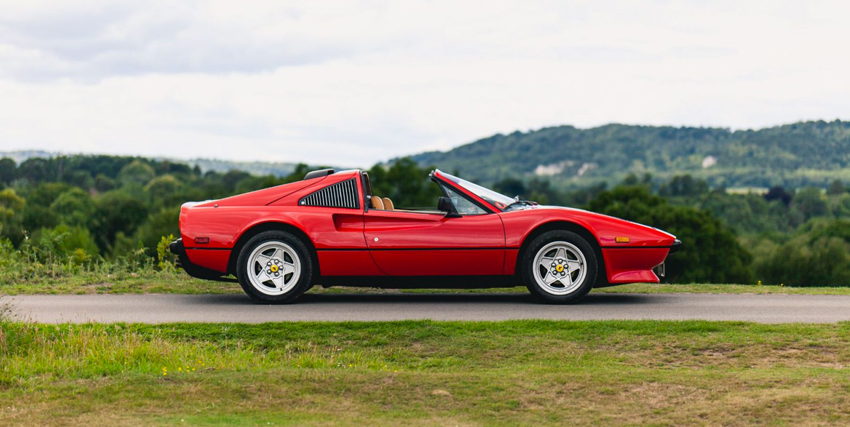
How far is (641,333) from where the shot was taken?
8.77 meters

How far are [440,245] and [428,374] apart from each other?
3381 millimetres

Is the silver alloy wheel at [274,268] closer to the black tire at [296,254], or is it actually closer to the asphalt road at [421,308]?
the black tire at [296,254]

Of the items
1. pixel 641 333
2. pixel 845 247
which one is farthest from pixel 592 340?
pixel 845 247

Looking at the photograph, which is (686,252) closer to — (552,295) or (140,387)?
(552,295)

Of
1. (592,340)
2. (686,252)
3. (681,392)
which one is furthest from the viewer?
(686,252)

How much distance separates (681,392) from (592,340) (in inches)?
79.3

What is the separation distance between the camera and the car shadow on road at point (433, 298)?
11.1 metres

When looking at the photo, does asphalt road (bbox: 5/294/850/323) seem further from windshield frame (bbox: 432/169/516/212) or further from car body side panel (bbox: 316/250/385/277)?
windshield frame (bbox: 432/169/516/212)

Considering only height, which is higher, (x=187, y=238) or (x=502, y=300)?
(x=187, y=238)

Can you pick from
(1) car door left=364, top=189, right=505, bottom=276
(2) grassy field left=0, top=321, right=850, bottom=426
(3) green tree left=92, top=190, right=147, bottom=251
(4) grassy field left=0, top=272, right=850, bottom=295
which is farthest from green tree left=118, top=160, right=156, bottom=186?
(2) grassy field left=0, top=321, right=850, bottom=426

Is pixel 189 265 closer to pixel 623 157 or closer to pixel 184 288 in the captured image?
pixel 184 288

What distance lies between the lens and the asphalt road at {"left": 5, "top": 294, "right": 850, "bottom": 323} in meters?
9.84

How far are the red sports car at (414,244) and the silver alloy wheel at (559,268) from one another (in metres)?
0.01

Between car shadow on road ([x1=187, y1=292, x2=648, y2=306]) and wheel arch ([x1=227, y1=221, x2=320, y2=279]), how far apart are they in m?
0.56
